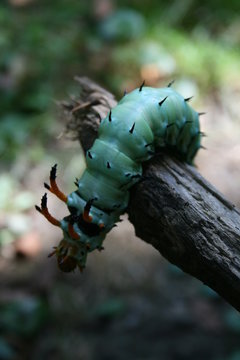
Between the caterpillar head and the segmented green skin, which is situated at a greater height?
the segmented green skin

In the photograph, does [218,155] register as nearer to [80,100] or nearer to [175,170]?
[80,100]

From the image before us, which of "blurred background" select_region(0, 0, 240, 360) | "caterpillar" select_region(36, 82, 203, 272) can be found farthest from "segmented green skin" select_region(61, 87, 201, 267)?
"blurred background" select_region(0, 0, 240, 360)

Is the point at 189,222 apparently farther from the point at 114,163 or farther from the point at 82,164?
the point at 82,164

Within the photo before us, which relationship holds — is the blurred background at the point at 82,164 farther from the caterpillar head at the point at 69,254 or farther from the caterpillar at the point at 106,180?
the caterpillar head at the point at 69,254

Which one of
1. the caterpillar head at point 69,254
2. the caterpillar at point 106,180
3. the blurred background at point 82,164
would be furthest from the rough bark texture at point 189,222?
the blurred background at point 82,164

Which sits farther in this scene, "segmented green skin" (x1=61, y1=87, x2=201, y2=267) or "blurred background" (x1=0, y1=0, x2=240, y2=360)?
"blurred background" (x1=0, y1=0, x2=240, y2=360)

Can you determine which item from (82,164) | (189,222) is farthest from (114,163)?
(82,164)

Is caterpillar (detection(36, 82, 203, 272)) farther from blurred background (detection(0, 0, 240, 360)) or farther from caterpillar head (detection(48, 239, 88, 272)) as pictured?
blurred background (detection(0, 0, 240, 360))
